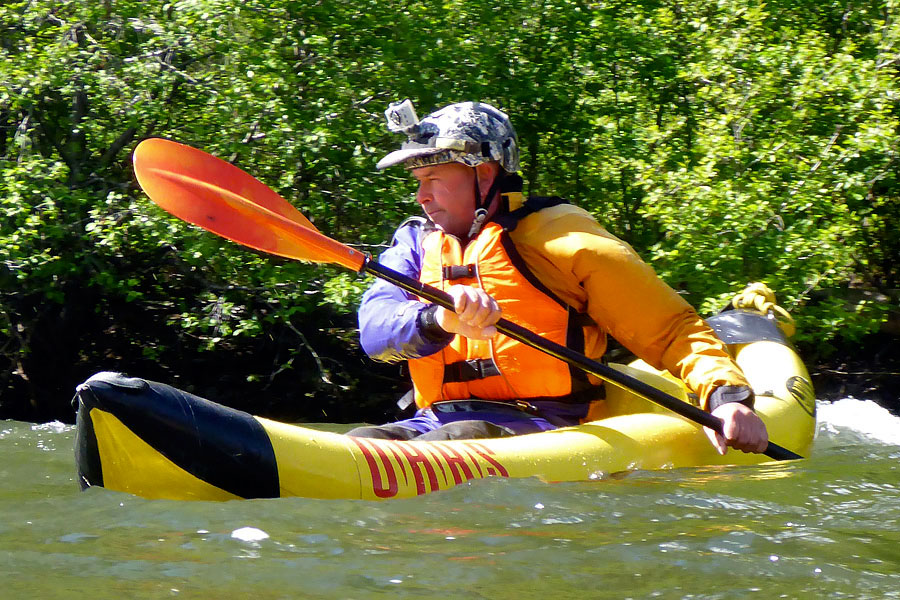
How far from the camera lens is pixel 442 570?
82.0 inches

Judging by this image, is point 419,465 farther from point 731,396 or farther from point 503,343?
point 731,396

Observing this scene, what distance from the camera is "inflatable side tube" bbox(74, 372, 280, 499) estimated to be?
234 centimetres

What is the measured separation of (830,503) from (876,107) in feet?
9.89

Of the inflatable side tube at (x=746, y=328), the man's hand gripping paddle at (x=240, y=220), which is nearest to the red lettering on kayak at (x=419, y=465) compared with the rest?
the man's hand gripping paddle at (x=240, y=220)

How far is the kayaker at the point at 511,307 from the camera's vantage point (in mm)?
3098

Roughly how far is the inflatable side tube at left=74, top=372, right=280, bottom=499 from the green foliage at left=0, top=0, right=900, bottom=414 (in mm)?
2428

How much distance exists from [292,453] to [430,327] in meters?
0.60

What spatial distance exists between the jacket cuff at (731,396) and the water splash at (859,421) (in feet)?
4.51

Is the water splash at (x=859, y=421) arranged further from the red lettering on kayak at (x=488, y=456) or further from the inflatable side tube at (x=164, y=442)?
the inflatable side tube at (x=164, y=442)

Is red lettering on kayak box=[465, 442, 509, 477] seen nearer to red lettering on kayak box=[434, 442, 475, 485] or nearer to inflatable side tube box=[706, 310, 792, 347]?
red lettering on kayak box=[434, 442, 475, 485]

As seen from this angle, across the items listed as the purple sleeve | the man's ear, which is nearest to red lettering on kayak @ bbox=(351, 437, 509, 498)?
the purple sleeve

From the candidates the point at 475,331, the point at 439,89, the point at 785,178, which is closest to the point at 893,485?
the point at 475,331

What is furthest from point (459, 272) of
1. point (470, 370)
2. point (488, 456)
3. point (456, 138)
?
point (488, 456)

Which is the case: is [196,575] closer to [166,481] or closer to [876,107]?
[166,481]
